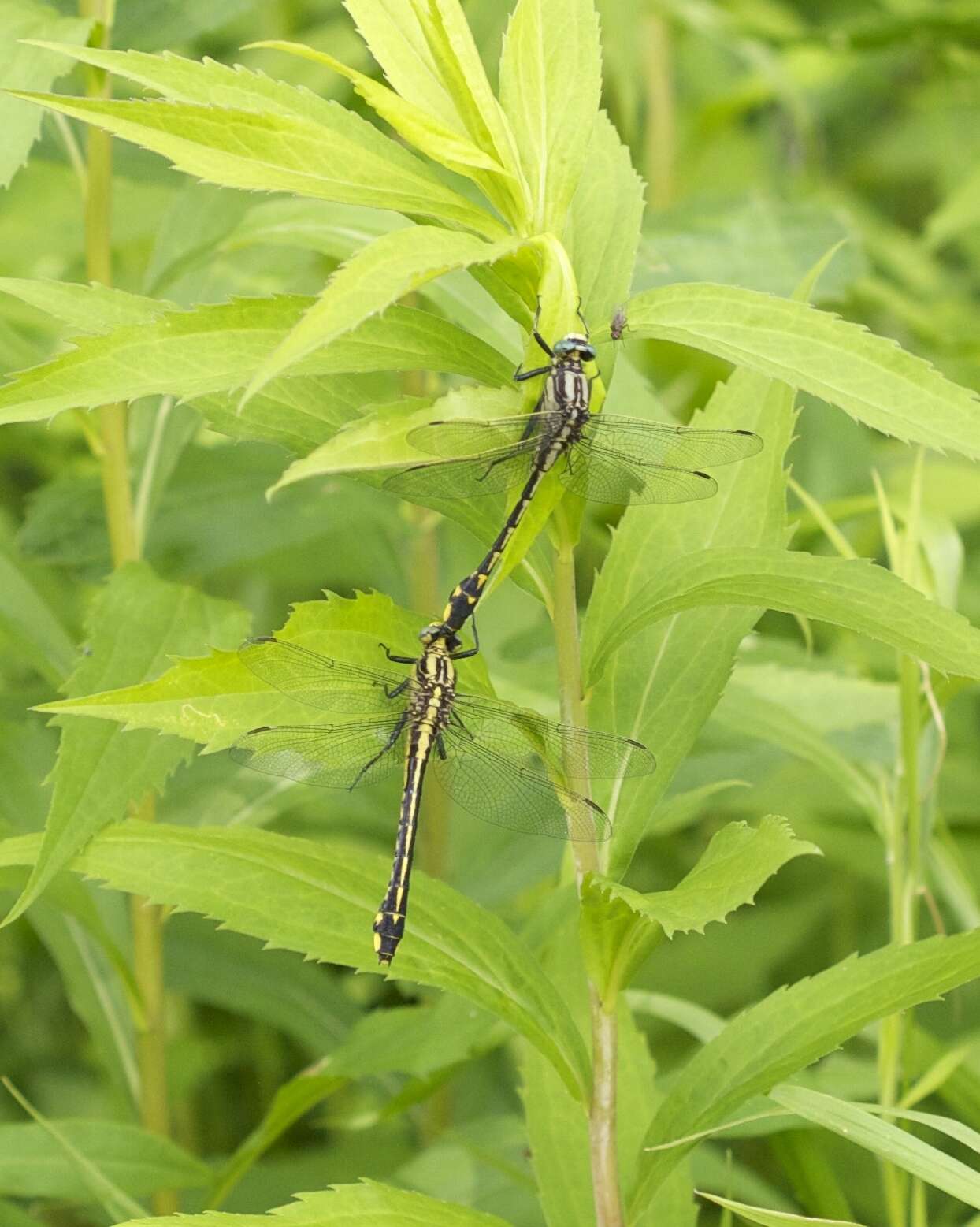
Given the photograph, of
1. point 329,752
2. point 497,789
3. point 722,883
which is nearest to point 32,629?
point 329,752

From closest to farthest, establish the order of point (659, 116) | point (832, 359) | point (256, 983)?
point (832, 359) < point (256, 983) < point (659, 116)

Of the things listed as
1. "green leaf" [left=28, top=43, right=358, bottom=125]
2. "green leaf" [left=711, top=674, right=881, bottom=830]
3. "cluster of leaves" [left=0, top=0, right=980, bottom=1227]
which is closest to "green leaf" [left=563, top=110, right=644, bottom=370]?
"cluster of leaves" [left=0, top=0, right=980, bottom=1227]

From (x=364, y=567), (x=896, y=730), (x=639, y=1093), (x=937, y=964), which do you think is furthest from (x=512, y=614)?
(x=937, y=964)

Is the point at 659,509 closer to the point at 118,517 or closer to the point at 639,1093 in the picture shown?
the point at 639,1093

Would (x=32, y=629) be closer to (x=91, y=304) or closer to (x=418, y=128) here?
(x=91, y=304)

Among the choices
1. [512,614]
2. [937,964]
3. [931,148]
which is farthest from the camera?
[931,148]

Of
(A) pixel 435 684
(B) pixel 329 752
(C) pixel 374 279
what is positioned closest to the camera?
(C) pixel 374 279

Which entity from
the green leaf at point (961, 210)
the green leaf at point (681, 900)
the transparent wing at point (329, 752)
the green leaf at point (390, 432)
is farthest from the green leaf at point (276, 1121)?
the green leaf at point (961, 210)
